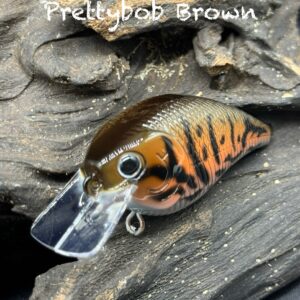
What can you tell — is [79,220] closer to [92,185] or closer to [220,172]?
[92,185]

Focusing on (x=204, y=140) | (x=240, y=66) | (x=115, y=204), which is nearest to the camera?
(x=115, y=204)

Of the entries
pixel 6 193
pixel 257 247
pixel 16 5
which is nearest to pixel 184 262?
pixel 257 247

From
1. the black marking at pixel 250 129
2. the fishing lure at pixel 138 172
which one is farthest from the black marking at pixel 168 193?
the black marking at pixel 250 129

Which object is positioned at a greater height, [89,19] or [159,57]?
[89,19]

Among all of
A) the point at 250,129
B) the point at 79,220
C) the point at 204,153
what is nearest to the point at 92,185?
the point at 79,220

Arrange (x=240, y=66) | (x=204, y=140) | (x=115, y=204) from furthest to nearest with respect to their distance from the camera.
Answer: (x=240, y=66) → (x=204, y=140) → (x=115, y=204)

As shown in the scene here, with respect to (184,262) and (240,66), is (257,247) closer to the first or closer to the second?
(184,262)

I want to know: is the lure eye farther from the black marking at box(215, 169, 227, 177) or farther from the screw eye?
the black marking at box(215, 169, 227, 177)
